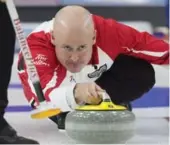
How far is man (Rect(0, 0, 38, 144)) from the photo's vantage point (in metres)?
0.78

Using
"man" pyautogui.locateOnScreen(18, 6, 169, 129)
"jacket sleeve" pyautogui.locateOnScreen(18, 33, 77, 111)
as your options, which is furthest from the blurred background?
"jacket sleeve" pyautogui.locateOnScreen(18, 33, 77, 111)

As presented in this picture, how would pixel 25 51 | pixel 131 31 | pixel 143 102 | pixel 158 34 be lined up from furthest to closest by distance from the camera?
pixel 158 34 < pixel 143 102 < pixel 131 31 < pixel 25 51

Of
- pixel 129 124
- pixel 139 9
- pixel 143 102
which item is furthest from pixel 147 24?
pixel 129 124

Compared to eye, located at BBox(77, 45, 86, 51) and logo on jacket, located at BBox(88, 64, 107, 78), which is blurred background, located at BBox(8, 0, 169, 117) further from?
eye, located at BBox(77, 45, 86, 51)

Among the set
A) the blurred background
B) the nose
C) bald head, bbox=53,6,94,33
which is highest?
bald head, bbox=53,6,94,33

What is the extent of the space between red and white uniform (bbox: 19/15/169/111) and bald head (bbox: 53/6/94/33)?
46mm

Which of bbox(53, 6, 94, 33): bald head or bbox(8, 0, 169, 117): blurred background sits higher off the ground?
bbox(53, 6, 94, 33): bald head

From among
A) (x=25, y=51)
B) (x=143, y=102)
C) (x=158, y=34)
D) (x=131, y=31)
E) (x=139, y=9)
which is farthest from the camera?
(x=139, y=9)

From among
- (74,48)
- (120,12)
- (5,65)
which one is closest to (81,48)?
(74,48)

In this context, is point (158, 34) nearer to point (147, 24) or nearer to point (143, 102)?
point (147, 24)

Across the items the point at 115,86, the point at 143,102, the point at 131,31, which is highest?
the point at 131,31

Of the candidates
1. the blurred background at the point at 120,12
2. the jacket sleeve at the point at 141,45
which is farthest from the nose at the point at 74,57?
the blurred background at the point at 120,12

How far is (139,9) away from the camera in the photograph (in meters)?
1.52

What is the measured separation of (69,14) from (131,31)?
0.49ft
